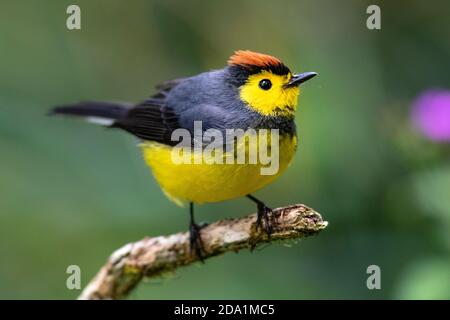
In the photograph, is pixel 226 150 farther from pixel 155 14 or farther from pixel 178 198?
pixel 155 14

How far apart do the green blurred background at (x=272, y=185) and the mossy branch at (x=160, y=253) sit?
0.47m

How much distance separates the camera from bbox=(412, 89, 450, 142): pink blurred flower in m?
4.61

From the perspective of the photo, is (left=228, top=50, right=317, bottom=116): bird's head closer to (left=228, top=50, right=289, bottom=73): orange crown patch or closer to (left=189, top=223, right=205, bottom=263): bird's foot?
(left=228, top=50, right=289, bottom=73): orange crown patch

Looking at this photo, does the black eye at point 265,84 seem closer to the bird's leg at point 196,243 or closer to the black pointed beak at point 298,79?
the black pointed beak at point 298,79

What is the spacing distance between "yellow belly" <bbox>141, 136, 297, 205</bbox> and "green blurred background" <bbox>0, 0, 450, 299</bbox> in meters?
0.81

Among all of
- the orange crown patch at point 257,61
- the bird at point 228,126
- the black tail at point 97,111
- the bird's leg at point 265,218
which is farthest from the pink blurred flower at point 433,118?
the black tail at point 97,111

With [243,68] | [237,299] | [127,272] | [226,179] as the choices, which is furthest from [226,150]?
[237,299]

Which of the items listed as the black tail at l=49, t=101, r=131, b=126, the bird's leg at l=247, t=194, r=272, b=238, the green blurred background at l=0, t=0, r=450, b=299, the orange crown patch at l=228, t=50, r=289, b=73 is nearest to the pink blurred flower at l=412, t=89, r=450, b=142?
the green blurred background at l=0, t=0, r=450, b=299

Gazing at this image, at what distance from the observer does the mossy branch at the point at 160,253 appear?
4039 millimetres

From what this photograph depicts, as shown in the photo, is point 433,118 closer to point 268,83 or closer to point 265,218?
point 268,83

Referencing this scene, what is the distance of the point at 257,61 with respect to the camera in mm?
4109

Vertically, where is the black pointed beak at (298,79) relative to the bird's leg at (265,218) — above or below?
above

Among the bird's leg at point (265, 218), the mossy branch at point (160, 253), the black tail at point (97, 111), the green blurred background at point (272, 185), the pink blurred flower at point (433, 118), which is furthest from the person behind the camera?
the black tail at point (97, 111)

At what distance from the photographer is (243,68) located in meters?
4.19
